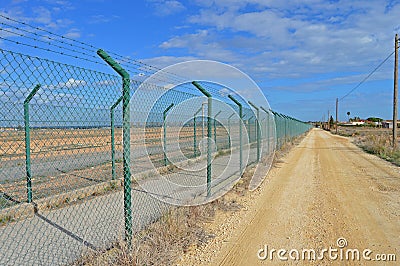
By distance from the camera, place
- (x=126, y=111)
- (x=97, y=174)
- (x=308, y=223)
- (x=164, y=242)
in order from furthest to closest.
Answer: (x=97, y=174) → (x=308, y=223) → (x=164, y=242) → (x=126, y=111)

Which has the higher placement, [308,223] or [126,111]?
[126,111]

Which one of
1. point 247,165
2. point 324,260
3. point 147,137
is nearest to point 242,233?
point 324,260

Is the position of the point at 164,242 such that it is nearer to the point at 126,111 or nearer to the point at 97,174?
the point at 126,111

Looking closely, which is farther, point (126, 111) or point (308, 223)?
point (308, 223)

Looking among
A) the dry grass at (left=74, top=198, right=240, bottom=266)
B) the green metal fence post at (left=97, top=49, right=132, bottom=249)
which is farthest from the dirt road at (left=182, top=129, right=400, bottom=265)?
the green metal fence post at (left=97, top=49, right=132, bottom=249)

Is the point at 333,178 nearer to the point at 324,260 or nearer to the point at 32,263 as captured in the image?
the point at 324,260

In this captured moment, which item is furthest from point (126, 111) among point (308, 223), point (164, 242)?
point (308, 223)

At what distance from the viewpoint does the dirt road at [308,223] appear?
4.25 meters

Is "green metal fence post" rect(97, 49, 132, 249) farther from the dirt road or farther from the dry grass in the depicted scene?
the dirt road

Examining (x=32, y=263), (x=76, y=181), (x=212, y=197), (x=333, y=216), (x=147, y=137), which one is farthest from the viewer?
(x=76, y=181)

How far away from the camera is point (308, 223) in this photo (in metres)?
5.46

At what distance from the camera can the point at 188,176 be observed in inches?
402

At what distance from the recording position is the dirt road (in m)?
4.25

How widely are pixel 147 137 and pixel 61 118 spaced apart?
380 cm
